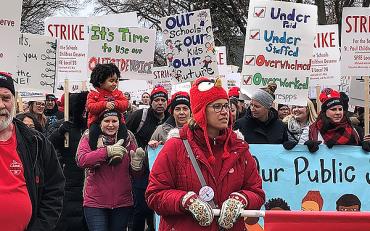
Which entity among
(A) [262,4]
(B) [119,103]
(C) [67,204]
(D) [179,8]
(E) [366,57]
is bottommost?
(C) [67,204]

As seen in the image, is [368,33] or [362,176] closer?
[362,176]

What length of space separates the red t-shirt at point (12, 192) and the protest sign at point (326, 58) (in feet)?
24.9

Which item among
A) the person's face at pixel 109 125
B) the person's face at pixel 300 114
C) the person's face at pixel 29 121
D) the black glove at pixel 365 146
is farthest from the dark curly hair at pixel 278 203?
the person's face at pixel 29 121

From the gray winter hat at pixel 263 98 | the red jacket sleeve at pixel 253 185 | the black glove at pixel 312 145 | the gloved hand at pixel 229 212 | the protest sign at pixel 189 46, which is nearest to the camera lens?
the gloved hand at pixel 229 212

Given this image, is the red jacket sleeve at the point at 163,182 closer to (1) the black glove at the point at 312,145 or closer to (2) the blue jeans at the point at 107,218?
(2) the blue jeans at the point at 107,218

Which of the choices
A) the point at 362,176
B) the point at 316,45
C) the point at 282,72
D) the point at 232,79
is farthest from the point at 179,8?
the point at 362,176

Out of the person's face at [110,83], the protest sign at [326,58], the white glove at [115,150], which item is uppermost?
the protest sign at [326,58]

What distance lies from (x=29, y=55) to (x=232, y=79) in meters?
6.66

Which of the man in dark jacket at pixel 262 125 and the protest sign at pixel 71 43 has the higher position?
the protest sign at pixel 71 43

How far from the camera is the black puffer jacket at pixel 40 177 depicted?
147 inches

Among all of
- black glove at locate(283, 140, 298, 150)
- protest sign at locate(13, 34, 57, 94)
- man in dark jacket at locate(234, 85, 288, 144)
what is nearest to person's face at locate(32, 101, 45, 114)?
protest sign at locate(13, 34, 57, 94)

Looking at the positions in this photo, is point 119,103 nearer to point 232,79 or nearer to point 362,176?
point 362,176

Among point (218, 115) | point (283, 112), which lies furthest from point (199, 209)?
point (283, 112)

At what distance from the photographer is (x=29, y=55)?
8.98 metres
